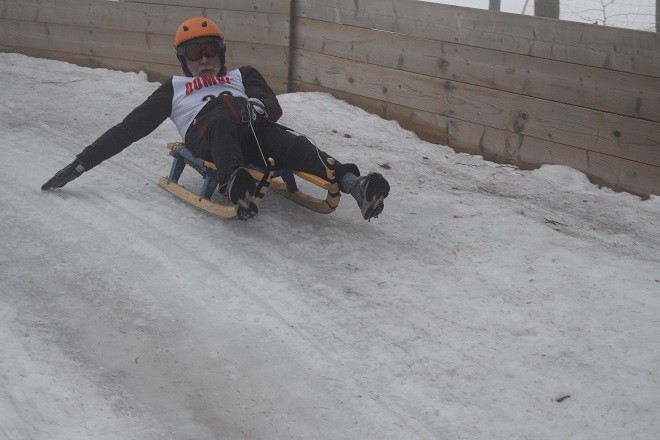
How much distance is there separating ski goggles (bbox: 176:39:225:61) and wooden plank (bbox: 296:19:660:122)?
1587 mm

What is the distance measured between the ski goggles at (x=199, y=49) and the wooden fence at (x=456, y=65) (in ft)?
5.25

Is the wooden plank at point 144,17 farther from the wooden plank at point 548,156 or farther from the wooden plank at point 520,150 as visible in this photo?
the wooden plank at point 548,156

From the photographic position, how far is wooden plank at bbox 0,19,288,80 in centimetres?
648

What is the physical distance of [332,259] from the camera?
3910 mm

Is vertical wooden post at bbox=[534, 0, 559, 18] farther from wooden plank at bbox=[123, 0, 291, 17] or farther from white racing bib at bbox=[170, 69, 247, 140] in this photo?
white racing bib at bbox=[170, 69, 247, 140]

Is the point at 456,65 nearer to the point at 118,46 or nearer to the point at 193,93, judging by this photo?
the point at 193,93

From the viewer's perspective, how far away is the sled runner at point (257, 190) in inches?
157

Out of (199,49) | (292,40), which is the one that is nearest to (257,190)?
(199,49)

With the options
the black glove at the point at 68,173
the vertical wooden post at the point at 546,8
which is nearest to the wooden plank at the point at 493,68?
the vertical wooden post at the point at 546,8

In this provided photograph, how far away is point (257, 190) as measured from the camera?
3953mm

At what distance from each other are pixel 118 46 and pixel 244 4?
5.04 ft

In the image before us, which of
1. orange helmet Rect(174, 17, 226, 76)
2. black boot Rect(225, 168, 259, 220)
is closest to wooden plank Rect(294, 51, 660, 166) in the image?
orange helmet Rect(174, 17, 226, 76)

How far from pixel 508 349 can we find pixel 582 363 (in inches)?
11.9

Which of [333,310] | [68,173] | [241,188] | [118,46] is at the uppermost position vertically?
[118,46]
